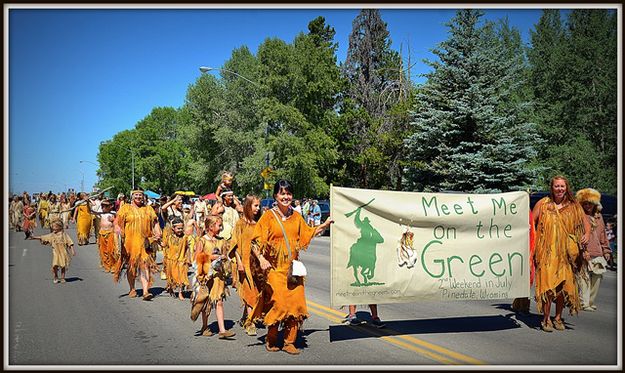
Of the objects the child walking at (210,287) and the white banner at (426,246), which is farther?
the child walking at (210,287)

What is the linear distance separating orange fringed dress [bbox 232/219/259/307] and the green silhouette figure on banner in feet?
3.87

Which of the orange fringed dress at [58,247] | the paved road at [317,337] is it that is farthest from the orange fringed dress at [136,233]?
the orange fringed dress at [58,247]

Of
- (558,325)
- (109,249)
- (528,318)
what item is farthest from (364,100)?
(558,325)

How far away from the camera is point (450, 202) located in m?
6.99

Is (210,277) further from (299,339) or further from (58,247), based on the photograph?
(58,247)

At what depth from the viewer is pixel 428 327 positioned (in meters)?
7.17

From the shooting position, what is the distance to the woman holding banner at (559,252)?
6832mm

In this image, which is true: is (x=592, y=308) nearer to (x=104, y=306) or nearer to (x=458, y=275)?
(x=458, y=275)

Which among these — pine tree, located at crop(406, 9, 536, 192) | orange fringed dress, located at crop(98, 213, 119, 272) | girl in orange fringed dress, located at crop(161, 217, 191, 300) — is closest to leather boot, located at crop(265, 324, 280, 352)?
girl in orange fringed dress, located at crop(161, 217, 191, 300)

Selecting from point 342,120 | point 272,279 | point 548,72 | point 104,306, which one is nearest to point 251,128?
point 342,120

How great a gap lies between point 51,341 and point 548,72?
29.8m

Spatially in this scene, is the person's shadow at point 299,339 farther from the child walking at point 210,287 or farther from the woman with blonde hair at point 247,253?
the child walking at point 210,287

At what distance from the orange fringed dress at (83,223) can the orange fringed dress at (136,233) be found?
1160cm

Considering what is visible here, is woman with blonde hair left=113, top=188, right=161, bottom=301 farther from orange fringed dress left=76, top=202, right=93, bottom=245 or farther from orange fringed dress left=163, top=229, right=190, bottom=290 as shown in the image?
orange fringed dress left=76, top=202, right=93, bottom=245
